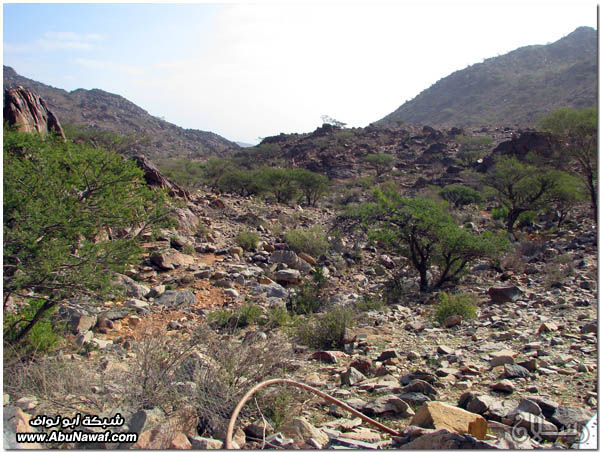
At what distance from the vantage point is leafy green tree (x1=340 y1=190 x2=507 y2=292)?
8148 millimetres

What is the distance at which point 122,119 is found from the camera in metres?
61.9

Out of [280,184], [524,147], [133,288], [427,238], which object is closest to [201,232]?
[133,288]

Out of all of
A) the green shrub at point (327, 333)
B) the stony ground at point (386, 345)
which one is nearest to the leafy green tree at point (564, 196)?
the stony ground at point (386, 345)

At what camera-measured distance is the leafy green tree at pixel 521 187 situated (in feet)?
48.8

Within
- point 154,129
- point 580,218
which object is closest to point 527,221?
point 580,218

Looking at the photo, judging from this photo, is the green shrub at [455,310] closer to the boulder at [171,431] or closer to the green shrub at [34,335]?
the boulder at [171,431]

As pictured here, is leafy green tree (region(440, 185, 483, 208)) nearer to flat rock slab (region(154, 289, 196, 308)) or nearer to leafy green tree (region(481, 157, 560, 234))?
leafy green tree (region(481, 157, 560, 234))

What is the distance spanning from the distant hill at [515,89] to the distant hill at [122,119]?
35.3 meters

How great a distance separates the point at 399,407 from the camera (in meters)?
3.32

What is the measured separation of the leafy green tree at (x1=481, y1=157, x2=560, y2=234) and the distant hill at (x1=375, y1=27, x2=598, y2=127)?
31.5 metres

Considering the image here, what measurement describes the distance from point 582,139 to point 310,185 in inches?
508

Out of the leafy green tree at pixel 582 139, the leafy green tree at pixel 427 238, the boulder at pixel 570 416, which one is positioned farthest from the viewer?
the leafy green tree at pixel 582 139

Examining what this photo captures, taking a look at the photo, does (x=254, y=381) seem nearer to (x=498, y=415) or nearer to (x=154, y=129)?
(x=498, y=415)

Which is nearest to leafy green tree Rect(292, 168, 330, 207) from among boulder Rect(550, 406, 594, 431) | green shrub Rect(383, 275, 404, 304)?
green shrub Rect(383, 275, 404, 304)
